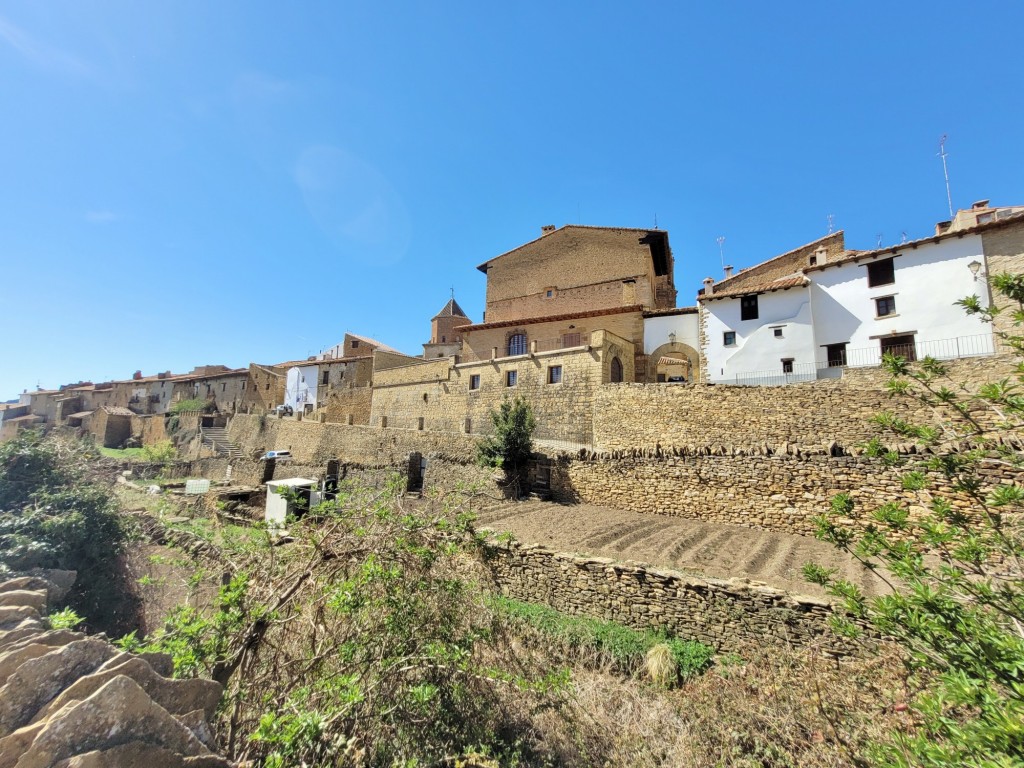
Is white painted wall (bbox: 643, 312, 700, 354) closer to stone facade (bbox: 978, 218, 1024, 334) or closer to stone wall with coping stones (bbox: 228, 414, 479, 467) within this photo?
stone facade (bbox: 978, 218, 1024, 334)

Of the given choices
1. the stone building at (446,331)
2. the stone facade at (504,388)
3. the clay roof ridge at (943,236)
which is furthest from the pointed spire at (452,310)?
the clay roof ridge at (943,236)

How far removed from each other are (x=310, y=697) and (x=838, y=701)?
5312 millimetres

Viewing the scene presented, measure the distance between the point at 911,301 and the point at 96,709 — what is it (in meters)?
21.6

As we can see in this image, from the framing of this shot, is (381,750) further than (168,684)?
Yes

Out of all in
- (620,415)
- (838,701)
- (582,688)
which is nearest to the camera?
(838,701)

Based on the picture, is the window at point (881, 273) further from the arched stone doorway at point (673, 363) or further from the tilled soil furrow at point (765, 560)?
the tilled soil furrow at point (765, 560)

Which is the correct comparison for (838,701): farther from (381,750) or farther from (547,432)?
(547,432)

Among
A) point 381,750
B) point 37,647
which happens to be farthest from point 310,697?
point 37,647

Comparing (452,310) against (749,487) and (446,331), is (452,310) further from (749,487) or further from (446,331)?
(749,487)

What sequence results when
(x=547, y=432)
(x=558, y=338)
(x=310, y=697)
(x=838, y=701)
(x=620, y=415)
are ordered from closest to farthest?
(x=310, y=697), (x=838, y=701), (x=620, y=415), (x=547, y=432), (x=558, y=338)

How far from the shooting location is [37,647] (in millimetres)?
2680

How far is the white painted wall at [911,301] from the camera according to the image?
13531 millimetres

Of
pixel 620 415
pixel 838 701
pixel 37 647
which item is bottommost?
pixel 838 701

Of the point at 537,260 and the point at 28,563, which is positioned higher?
the point at 537,260
